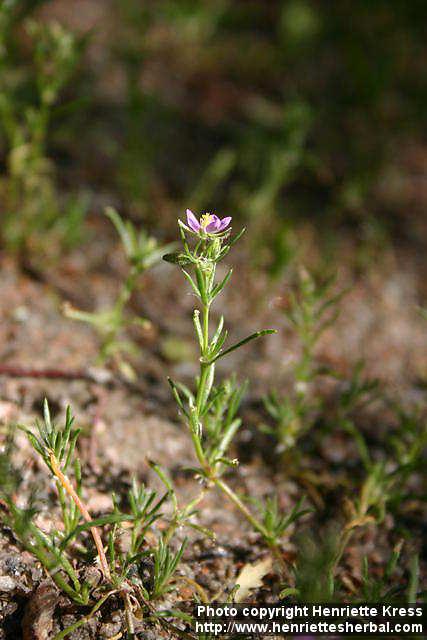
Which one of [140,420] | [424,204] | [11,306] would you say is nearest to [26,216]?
[11,306]

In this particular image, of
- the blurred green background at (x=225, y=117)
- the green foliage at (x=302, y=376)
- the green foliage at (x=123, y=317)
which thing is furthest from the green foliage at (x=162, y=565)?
the blurred green background at (x=225, y=117)

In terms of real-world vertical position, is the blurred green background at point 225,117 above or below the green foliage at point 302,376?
above

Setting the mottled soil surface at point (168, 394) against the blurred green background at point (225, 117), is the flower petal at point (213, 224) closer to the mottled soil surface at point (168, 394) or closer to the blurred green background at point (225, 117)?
the mottled soil surface at point (168, 394)

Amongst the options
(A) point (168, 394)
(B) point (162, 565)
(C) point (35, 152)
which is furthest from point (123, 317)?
(B) point (162, 565)

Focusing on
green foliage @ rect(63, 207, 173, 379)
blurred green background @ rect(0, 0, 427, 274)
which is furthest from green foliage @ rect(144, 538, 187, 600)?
blurred green background @ rect(0, 0, 427, 274)

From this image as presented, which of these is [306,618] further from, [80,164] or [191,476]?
[80,164]

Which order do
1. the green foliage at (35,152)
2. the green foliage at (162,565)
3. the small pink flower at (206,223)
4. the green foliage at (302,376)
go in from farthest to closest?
the green foliage at (35,152) → the green foliage at (302,376) → the green foliage at (162,565) → the small pink flower at (206,223)

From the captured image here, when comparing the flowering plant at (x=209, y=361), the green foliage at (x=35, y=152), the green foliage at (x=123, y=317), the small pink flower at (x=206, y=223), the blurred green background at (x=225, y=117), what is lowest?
the flowering plant at (x=209, y=361)
